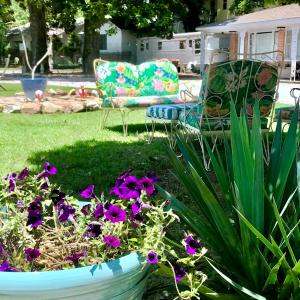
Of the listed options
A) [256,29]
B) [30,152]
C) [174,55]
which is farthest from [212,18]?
[30,152]

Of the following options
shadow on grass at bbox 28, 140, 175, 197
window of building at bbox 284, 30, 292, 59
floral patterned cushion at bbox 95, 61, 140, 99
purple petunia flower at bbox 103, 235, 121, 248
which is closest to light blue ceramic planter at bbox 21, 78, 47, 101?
floral patterned cushion at bbox 95, 61, 140, 99

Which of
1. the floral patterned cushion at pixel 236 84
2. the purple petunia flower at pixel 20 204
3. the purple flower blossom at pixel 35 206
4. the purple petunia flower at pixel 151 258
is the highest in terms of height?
the floral patterned cushion at pixel 236 84

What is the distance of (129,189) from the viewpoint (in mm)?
2205

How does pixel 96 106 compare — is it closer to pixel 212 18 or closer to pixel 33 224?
pixel 33 224

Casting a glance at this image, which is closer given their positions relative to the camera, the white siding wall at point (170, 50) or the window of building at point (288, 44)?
the window of building at point (288, 44)

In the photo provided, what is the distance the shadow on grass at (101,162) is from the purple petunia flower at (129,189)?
2.35 m

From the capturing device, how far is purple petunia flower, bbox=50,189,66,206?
2275mm

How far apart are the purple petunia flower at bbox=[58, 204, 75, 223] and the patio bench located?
5494mm

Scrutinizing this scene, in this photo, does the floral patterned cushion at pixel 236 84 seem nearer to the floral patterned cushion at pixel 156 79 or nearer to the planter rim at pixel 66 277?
the floral patterned cushion at pixel 156 79

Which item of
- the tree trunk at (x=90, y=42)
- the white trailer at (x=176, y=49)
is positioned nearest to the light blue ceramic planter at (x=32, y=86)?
the tree trunk at (x=90, y=42)

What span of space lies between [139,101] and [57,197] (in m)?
6.09

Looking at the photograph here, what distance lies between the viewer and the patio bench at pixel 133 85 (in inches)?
324

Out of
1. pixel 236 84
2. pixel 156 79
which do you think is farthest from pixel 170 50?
pixel 236 84

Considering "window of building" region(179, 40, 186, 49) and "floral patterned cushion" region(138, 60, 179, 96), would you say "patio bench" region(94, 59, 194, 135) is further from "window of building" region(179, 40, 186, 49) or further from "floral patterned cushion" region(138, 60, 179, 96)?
"window of building" region(179, 40, 186, 49)
